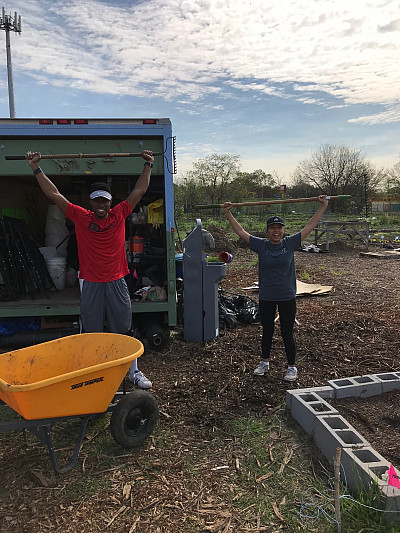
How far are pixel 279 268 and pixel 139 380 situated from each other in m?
1.86

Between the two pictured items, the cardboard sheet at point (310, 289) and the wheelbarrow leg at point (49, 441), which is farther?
the cardboard sheet at point (310, 289)

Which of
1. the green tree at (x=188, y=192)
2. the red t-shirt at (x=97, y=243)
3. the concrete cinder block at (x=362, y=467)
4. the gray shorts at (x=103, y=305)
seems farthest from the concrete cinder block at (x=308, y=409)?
the green tree at (x=188, y=192)

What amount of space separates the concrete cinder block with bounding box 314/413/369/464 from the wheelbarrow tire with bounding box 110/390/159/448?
1272mm

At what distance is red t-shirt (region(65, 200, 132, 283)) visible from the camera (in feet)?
12.5

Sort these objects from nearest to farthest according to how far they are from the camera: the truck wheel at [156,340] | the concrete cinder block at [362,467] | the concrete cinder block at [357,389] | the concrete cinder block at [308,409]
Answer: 1. the concrete cinder block at [362,467]
2. the concrete cinder block at [308,409]
3. the concrete cinder block at [357,389]
4. the truck wheel at [156,340]

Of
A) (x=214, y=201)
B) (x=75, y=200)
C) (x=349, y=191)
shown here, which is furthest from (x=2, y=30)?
(x=349, y=191)

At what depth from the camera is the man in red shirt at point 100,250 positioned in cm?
379

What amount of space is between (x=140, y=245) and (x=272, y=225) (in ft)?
7.39

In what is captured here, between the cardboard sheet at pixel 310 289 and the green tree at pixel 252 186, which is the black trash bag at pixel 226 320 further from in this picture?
the green tree at pixel 252 186

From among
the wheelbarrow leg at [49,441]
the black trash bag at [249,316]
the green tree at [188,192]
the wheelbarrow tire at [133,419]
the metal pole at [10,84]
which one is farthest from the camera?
the green tree at [188,192]

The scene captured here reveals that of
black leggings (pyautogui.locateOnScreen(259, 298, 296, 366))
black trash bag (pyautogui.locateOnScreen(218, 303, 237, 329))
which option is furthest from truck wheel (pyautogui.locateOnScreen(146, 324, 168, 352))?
black leggings (pyautogui.locateOnScreen(259, 298, 296, 366))

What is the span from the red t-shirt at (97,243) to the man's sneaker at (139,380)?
3.65 ft

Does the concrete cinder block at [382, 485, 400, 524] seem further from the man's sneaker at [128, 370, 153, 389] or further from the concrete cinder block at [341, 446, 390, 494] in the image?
the man's sneaker at [128, 370, 153, 389]

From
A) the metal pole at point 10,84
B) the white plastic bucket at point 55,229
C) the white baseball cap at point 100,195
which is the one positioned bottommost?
the white plastic bucket at point 55,229
